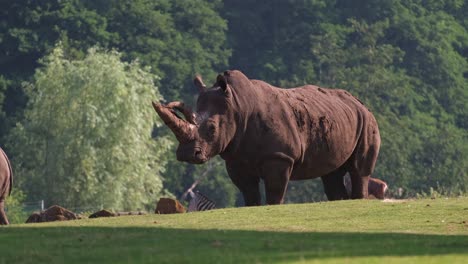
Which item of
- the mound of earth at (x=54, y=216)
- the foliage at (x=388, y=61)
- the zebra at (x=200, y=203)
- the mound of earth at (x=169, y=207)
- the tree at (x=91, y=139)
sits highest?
the mound of earth at (x=169, y=207)

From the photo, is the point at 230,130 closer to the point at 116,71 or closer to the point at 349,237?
the point at 349,237

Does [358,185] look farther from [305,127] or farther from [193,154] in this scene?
[193,154]

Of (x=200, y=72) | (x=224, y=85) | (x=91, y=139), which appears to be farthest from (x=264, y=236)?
(x=200, y=72)

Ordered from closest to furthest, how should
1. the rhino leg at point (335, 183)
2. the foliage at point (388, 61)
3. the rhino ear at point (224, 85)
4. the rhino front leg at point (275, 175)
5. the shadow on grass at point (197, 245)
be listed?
the shadow on grass at point (197, 245)
the rhino ear at point (224, 85)
the rhino front leg at point (275, 175)
the rhino leg at point (335, 183)
the foliage at point (388, 61)

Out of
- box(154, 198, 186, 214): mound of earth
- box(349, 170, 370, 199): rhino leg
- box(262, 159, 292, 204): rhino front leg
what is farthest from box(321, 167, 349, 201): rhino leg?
box(154, 198, 186, 214): mound of earth

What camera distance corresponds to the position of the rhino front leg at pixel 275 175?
32.8m

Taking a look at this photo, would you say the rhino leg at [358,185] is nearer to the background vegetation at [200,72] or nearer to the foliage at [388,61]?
the background vegetation at [200,72]

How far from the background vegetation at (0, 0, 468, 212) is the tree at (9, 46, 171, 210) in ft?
0.23

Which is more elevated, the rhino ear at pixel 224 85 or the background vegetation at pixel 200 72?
the rhino ear at pixel 224 85

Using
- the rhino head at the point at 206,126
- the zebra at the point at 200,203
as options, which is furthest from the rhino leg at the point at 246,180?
the zebra at the point at 200,203

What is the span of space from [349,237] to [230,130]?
7.90 metres

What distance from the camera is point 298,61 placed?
372ft

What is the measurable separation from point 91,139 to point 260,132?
4300 centimetres

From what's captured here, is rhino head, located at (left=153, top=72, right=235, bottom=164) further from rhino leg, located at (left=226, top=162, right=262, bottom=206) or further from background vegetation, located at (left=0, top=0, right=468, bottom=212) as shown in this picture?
background vegetation, located at (left=0, top=0, right=468, bottom=212)
